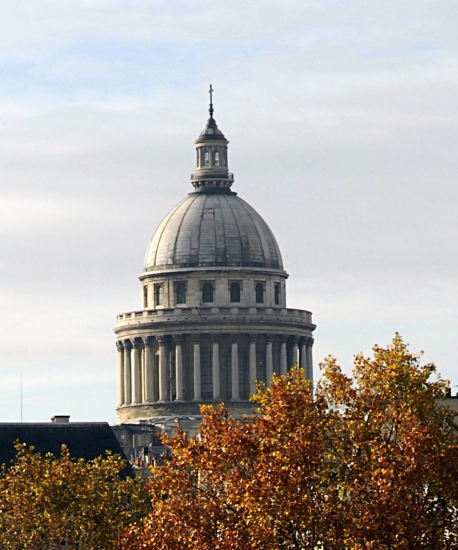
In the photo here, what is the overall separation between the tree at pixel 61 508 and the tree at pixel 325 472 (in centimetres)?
1798

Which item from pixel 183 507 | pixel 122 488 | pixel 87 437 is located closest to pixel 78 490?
pixel 122 488

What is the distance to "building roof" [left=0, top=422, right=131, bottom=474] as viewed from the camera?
172 metres

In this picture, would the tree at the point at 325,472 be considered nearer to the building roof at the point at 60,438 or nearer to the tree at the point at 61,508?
the tree at the point at 61,508

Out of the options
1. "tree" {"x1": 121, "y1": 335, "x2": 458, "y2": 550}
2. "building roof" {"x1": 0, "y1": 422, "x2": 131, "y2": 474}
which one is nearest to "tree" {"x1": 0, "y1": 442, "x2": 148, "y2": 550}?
"tree" {"x1": 121, "y1": 335, "x2": 458, "y2": 550}

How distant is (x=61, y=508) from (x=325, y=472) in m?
27.0

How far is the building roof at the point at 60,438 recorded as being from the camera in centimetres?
17150

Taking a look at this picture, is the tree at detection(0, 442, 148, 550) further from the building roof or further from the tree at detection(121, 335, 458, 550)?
the building roof

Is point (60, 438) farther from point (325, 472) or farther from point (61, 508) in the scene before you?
point (325, 472)

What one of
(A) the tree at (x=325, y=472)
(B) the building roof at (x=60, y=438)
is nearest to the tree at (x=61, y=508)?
(A) the tree at (x=325, y=472)

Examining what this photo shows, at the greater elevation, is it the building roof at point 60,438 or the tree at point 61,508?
the building roof at point 60,438

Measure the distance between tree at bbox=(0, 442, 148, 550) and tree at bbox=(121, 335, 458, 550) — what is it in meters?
18.0

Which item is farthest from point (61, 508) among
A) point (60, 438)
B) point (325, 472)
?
point (60, 438)

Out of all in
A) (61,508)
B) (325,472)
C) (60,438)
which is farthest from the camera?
(60,438)

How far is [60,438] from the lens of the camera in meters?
173
